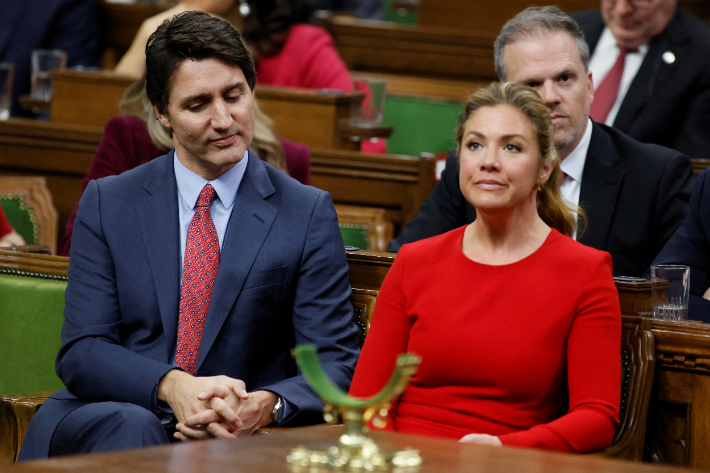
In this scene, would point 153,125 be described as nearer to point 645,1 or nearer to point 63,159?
point 63,159

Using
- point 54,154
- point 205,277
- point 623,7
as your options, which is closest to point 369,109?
point 623,7

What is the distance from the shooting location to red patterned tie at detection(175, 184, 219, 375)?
81.6 inches

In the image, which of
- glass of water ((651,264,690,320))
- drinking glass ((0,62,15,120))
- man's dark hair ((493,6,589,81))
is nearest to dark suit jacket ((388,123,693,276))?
man's dark hair ((493,6,589,81))

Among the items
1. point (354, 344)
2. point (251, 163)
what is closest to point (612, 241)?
point (354, 344)

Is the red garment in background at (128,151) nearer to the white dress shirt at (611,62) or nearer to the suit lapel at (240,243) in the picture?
the suit lapel at (240,243)

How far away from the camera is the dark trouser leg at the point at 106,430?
188 centimetres

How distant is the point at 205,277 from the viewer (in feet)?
6.86

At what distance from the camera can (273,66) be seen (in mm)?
4184

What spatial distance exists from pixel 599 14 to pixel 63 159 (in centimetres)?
208

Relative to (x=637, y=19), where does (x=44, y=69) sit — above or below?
below

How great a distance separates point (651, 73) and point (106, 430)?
7.61ft

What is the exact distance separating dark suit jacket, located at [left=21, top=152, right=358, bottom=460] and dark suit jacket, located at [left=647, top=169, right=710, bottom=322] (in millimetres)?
768

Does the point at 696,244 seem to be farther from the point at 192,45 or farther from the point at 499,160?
the point at 192,45

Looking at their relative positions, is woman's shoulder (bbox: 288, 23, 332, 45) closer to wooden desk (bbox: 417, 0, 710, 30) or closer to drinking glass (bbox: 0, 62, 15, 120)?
drinking glass (bbox: 0, 62, 15, 120)
